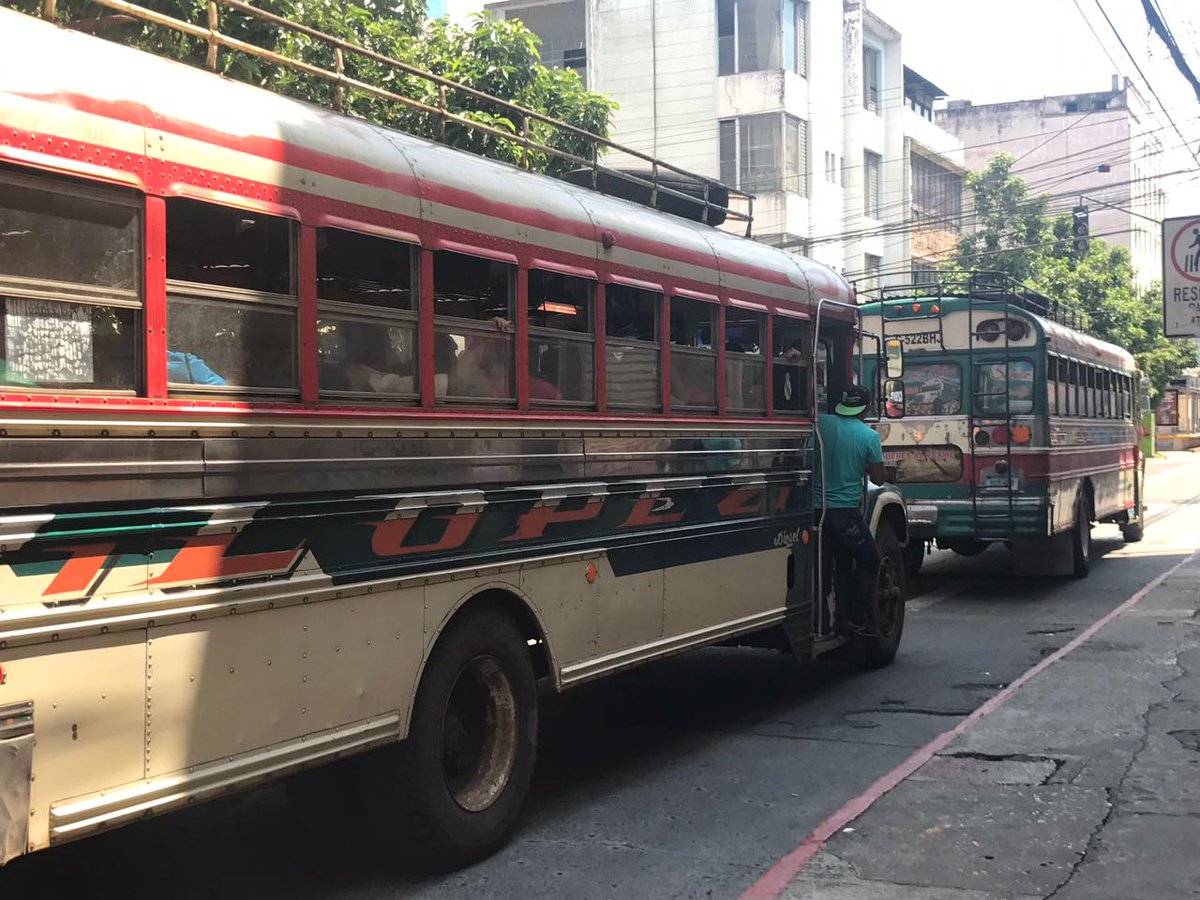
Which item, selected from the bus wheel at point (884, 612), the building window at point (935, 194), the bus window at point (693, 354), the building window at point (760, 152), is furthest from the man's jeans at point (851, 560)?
the building window at point (935, 194)

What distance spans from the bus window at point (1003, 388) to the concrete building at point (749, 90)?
14984 mm

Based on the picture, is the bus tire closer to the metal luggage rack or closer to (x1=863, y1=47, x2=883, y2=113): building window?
the metal luggage rack

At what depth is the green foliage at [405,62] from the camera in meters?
8.97

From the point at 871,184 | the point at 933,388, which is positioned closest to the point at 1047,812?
the point at 933,388

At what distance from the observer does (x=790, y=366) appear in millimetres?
8062

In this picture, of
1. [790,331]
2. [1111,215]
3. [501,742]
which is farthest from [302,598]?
[1111,215]

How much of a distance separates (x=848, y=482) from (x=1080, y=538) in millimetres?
7421

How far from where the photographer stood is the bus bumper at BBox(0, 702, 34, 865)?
3.28 meters

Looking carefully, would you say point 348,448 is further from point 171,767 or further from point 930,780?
point 930,780

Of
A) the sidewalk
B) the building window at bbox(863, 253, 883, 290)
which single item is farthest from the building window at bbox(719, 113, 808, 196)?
the sidewalk

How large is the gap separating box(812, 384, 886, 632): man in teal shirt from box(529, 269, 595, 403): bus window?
289 centimetres

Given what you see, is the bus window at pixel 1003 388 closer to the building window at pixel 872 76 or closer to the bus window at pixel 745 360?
the bus window at pixel 745 360

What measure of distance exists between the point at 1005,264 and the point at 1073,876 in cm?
3511

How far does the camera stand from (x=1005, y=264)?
123 ft
